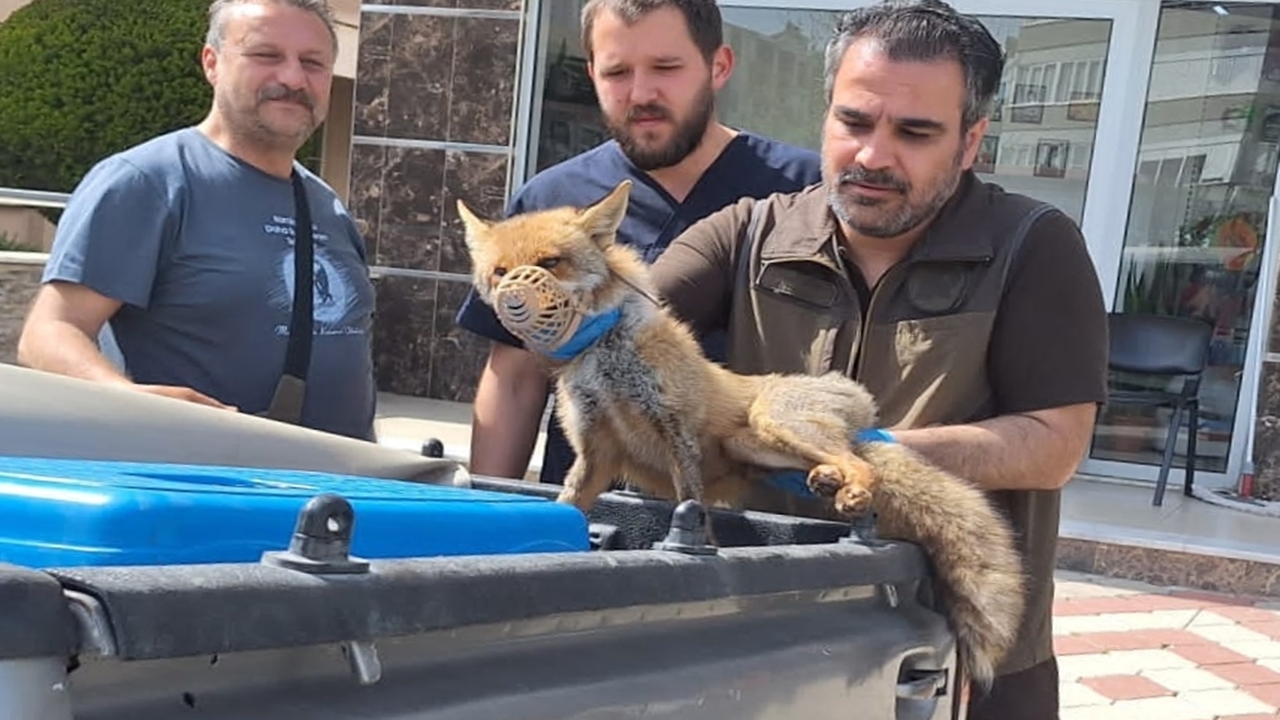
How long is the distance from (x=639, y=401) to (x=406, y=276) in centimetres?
731

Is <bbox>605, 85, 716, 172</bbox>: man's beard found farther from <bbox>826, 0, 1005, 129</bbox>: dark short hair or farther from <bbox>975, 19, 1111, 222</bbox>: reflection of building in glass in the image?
<bbox>975, 19, 1111, 222</bbox>: reflection of building in glass

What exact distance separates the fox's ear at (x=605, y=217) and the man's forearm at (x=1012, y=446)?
531 millimetres

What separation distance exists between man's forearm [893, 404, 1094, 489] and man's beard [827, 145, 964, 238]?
1.14 feet

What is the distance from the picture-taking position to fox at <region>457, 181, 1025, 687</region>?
69.7 inches

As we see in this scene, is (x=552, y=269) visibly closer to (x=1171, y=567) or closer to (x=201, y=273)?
(x=201, y=273)

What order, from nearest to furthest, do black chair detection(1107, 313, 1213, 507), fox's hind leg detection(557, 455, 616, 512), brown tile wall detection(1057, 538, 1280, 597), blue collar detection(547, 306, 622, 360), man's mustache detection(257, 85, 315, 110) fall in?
blue collar detection(547, 306, 622, 360) < fox's hind leg detection(557, 455, 616, 512) < man's mustache detection(257, 85, 315, 110) < brown tile wall detection(1057, 538, 1280, 597) < black chair detection(1107, 313, 1213, 507)

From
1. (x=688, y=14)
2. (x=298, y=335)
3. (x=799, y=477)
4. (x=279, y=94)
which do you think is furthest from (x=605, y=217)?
(x=279, y=94)

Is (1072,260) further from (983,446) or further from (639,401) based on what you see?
(639,401)

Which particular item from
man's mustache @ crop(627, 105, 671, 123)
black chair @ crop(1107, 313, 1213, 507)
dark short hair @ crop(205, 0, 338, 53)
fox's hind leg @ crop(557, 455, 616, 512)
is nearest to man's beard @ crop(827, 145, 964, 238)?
fox's hind leg @ crop(557, 455, 616, 512)

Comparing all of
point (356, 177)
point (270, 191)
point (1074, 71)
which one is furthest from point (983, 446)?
point (356, 177)

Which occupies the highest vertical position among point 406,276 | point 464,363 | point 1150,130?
point 1150,130

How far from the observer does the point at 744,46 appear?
891cm

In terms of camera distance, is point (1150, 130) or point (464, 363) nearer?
point (1150, 130)

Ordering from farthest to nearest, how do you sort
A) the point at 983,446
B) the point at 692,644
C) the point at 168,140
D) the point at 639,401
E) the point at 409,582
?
the point at 168,140 < the point at 983,446 < the point at 639,401 < the point at 692,644 < the point at 409,582
